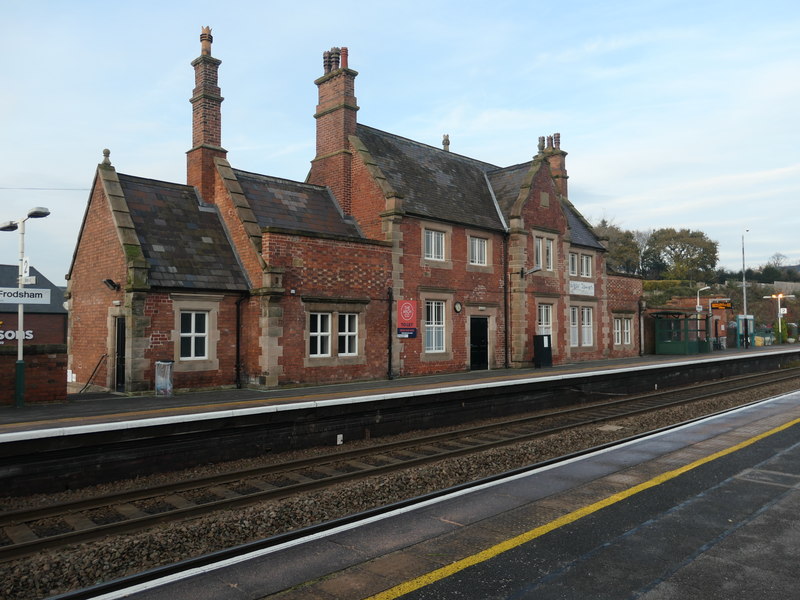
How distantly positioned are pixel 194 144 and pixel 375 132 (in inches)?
297

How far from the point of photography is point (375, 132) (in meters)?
24.9

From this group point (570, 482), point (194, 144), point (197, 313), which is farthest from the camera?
point (194, 144)

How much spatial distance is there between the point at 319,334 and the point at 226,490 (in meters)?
9.98

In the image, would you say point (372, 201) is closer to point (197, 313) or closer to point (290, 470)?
point (197, 313)

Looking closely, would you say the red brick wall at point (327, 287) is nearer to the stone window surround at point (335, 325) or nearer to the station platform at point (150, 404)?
the stone window surround at point (335, 325)

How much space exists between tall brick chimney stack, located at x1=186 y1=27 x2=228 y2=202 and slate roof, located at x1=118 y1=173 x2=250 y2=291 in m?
0.79

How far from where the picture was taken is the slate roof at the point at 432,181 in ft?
75.6

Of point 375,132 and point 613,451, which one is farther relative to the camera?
point 375,132

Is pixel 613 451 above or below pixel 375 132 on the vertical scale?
below

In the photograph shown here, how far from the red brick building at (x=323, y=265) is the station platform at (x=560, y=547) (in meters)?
11.3

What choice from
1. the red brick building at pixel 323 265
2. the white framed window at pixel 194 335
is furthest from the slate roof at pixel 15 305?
the white framed window at pixel 194 335

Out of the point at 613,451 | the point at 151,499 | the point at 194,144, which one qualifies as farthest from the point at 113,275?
the point at 613,451

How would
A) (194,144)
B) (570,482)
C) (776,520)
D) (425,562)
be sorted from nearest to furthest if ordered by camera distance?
1. (425,562)
2. (776,520)
3. (570,482)
4. (194,144)

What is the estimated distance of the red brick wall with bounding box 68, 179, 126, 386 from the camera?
17.9 metres
